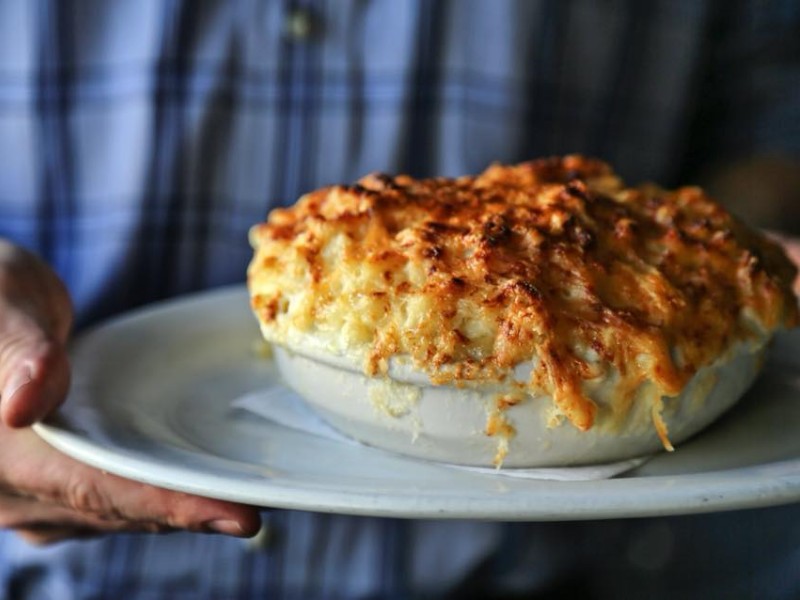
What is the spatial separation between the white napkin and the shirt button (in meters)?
0.54

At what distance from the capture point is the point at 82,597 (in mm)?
1172

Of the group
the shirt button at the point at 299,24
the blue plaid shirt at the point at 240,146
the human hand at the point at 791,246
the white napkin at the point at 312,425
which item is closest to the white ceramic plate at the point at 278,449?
the white napkin at the point at 312,425

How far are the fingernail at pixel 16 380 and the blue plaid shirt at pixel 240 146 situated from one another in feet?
1.74

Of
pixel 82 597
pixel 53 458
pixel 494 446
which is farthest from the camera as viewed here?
pixel 82 597

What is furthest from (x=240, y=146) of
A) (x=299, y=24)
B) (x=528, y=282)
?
(x=528, y=282)

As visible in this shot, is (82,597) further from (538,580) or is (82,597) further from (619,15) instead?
(619,15)

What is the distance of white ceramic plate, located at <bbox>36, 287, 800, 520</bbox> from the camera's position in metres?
0.56

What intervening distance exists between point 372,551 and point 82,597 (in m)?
0.38

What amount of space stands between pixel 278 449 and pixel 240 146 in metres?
0.60

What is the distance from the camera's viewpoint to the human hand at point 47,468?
2.26 feet

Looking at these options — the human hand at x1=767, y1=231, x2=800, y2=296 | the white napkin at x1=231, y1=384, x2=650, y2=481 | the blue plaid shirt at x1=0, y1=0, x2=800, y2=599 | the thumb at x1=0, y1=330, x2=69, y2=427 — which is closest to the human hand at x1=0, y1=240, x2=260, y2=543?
the thumb at x1=0, y1=330, x2=69, y2=427

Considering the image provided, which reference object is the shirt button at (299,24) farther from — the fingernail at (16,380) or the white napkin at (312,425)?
the fingernail at (16,380)

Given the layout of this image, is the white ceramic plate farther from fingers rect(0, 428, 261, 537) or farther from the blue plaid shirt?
the blue plaid shirt

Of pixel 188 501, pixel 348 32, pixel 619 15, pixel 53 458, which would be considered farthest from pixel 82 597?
pixel 619 15
